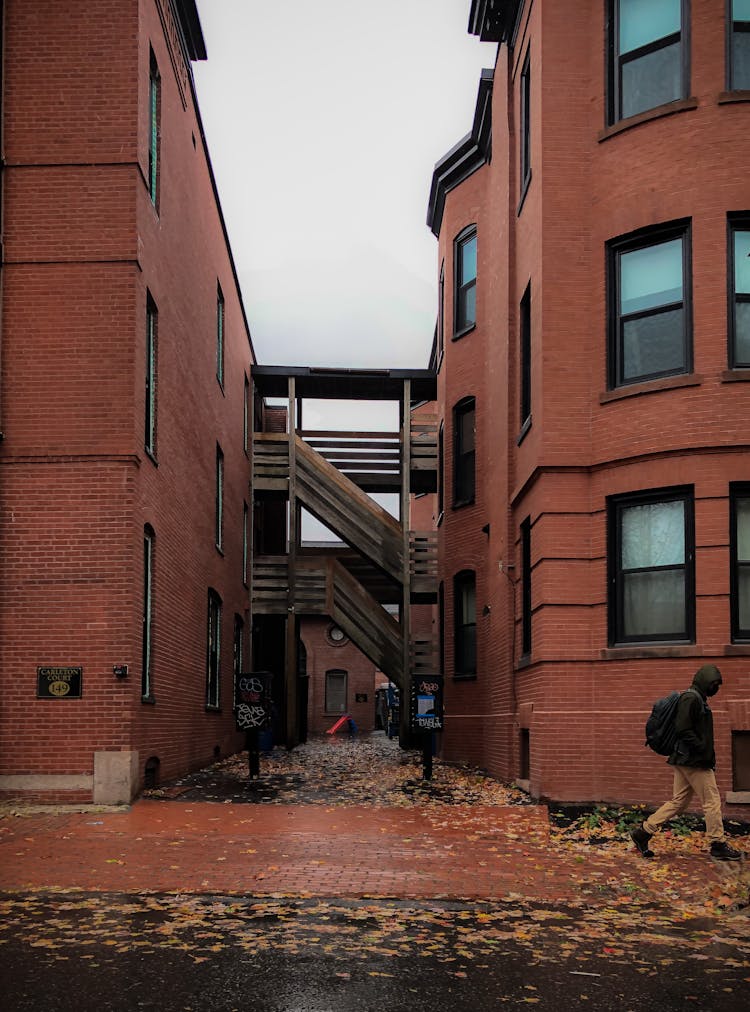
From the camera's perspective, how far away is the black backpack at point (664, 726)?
10492mm

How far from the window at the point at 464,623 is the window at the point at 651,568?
330 inches

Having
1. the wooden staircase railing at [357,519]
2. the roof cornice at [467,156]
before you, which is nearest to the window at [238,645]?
the wooden staircase railing at [357,519]

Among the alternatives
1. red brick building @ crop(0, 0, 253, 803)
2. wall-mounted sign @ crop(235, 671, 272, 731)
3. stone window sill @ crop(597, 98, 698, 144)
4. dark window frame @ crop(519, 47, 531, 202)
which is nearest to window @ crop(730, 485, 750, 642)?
stone window sill @ crop(597, 98, 698, 144)

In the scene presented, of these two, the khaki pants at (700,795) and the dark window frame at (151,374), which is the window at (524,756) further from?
the dark window frame at (151,374)

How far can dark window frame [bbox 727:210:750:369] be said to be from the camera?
13.7 m

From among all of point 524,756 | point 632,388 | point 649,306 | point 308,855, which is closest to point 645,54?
point 649,306

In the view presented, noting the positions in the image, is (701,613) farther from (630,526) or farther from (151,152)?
(151,152)

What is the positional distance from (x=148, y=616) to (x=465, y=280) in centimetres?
1132

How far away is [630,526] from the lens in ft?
46.7

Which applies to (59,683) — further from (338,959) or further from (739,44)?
(739,44)

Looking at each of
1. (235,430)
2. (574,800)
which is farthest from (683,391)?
(235,430)

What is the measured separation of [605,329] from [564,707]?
460cm

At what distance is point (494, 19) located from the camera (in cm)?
1872

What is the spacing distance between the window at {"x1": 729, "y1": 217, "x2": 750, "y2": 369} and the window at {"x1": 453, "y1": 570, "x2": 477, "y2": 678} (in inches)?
378
